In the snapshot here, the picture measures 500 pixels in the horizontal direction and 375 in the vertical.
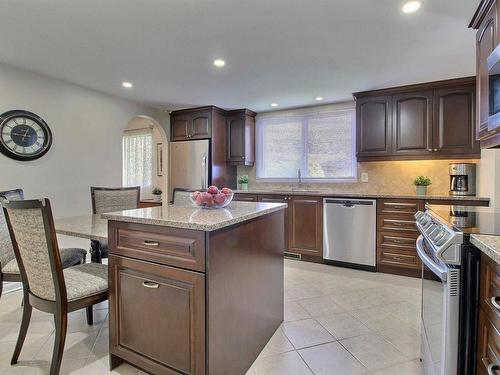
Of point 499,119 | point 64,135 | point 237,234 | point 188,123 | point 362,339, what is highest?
point 188,123

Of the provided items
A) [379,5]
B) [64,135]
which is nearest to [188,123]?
[64,135]

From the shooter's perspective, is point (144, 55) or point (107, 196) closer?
point (144, 55)

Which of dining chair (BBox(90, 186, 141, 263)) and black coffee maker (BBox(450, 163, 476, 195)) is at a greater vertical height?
black coffee maker (BBox(450, 163, 476, 195))

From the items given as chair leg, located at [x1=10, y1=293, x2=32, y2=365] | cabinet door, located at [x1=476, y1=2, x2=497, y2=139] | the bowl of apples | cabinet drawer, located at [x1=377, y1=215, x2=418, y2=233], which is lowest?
chair leg, located at [x1=10, y1=293, x2=32, y2=365]

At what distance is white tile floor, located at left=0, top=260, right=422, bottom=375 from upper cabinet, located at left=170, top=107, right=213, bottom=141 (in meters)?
2.79

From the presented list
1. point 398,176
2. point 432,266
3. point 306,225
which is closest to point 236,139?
point 306,225

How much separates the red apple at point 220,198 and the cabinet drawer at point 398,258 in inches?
92.7

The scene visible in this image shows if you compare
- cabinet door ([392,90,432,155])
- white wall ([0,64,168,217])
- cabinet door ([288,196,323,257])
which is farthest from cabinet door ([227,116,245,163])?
cabinet door ([392,90,432,155])

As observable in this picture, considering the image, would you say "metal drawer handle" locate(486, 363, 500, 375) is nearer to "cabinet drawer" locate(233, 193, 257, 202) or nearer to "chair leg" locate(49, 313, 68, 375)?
"chair leg" locate(49, 313, 68, 375)

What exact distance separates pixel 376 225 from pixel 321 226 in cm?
67

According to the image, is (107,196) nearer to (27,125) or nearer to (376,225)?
(27,125)

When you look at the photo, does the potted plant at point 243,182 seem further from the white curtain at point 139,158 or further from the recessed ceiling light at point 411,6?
the recessed ceiling light at point 411,6

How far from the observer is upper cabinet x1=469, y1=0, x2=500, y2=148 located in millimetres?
1739

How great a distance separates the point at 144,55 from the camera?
260 cm
